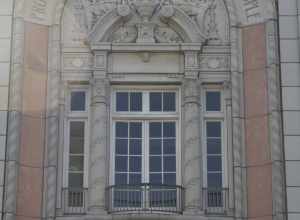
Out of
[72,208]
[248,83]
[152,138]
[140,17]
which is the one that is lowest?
[72,208]

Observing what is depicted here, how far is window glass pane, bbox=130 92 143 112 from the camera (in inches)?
825

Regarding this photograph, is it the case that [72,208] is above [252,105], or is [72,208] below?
below

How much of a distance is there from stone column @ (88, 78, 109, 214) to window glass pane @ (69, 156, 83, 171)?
0.46m

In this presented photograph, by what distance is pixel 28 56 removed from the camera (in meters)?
20.7

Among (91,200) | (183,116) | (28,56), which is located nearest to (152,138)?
(183,116)

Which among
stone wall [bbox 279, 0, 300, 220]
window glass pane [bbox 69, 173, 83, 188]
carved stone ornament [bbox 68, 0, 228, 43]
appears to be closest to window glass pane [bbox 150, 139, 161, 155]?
window glass pane [bbox 69, 173, 83, 188]

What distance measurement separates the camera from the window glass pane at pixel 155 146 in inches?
813

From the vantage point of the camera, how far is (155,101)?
21047 mm

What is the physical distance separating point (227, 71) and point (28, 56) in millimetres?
4703

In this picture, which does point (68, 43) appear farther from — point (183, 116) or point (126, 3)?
point (183, 116)

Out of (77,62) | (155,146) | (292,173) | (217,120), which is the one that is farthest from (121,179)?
(292,173)

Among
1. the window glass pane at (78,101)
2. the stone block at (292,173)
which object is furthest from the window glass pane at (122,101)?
the stone block at (292,173)

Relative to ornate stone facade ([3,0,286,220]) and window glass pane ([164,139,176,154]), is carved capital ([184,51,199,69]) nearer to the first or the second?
ornate stone facade ([3,0,286,220])

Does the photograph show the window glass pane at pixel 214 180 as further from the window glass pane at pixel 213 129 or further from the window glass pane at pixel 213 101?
the window glass pane at pixel 213 101
